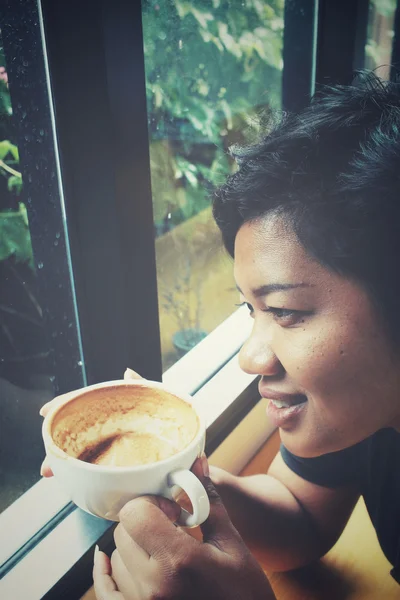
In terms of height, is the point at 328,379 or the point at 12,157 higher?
the point at 12,157

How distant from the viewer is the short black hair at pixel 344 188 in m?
0.68

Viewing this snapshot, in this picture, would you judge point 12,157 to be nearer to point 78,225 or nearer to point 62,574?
point 78,225

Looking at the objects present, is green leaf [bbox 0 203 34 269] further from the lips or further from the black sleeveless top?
the black sleeveless top

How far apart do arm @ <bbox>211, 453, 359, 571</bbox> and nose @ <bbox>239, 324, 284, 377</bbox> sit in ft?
0.93

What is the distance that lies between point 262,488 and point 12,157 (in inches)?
30.4

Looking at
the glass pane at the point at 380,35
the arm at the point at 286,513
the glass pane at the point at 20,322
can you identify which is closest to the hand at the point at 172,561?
the arm at the point at 286,513

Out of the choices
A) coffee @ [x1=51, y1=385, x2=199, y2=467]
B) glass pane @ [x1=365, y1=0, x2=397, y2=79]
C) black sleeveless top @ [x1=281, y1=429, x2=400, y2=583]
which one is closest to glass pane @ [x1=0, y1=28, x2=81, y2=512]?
coffee @ [x1=51, y1=385, x2=199, y2=467]

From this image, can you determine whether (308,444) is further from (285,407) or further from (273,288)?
(273,288)

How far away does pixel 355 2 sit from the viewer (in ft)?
4.66

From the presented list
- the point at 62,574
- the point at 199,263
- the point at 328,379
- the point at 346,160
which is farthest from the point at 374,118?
the point at 199,263

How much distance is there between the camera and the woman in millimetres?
618

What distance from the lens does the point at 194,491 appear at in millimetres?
551

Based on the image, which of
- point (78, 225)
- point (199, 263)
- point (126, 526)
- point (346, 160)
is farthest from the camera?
point (199, 263)

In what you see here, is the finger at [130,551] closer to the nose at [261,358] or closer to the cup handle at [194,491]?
the cup handle at [194,491]
